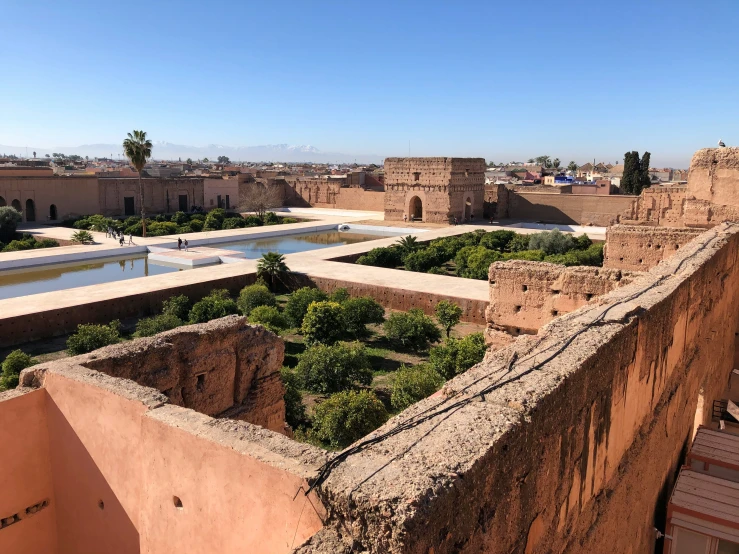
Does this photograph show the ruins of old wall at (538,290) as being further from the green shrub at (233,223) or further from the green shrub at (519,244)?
the green shrub at (233,223)

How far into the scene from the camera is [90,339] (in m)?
10.7

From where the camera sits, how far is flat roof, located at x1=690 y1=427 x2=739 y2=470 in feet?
20.4

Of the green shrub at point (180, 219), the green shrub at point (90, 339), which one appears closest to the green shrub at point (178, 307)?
the green shrub at point (90, 339)

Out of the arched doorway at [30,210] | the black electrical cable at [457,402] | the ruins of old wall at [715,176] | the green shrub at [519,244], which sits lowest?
the green shrub at [519,244]

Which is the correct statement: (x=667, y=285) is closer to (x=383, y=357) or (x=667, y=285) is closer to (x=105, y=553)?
(x=105, y=553)

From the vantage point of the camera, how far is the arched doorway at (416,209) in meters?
31.0

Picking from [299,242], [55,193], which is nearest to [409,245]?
[299,242]

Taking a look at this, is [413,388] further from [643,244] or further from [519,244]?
[519,244]

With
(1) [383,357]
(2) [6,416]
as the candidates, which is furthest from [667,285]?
(1) [383,357]

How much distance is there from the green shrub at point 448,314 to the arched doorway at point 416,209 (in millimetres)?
18188

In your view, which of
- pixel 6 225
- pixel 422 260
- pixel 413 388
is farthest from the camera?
pixel 6 225

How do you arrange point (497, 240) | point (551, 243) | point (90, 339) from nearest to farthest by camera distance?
1. point (90, 339)
2. point (551, 243)
3. point (497, 240)

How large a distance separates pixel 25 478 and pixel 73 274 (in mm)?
15883

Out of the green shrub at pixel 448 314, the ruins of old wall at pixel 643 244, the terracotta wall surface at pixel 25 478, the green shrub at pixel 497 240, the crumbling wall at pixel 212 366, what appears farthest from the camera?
the green shrub at pixel 497 240
